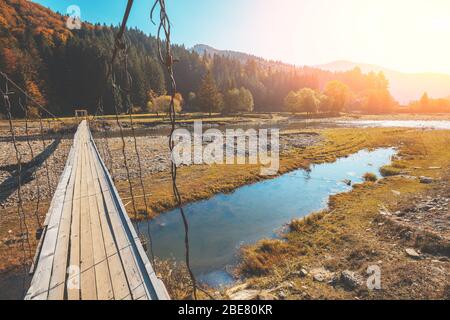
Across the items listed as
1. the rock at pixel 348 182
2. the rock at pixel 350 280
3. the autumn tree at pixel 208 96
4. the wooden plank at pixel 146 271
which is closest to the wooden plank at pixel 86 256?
the wooden plank at pixel 146 271

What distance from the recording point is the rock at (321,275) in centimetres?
984

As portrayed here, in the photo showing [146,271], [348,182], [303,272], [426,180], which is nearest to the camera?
[146,271]

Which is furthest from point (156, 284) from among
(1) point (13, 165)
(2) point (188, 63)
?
(2) point (188, 63)

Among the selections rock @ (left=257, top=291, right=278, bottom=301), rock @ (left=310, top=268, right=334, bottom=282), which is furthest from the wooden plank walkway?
rock @ (left=310, top=268, right=334, bottom=282)

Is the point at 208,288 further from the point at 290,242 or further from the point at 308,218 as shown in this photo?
the point at 308,218

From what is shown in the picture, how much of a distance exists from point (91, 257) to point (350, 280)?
29.4 ft

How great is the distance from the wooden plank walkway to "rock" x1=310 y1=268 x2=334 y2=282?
7.09 m

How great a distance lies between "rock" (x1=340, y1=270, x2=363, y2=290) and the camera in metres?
9.09

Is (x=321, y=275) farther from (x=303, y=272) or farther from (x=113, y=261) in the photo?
(x=113, y=261)

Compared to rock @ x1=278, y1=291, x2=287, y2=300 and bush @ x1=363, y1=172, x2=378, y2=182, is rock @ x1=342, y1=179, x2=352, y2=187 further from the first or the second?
rock @ x1=278, y1=291, x2=287, y2=300

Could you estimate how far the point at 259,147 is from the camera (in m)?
38.9

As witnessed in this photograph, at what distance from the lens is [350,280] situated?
9320 mm

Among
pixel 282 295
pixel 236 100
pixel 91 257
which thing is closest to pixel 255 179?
pixel 282 295
